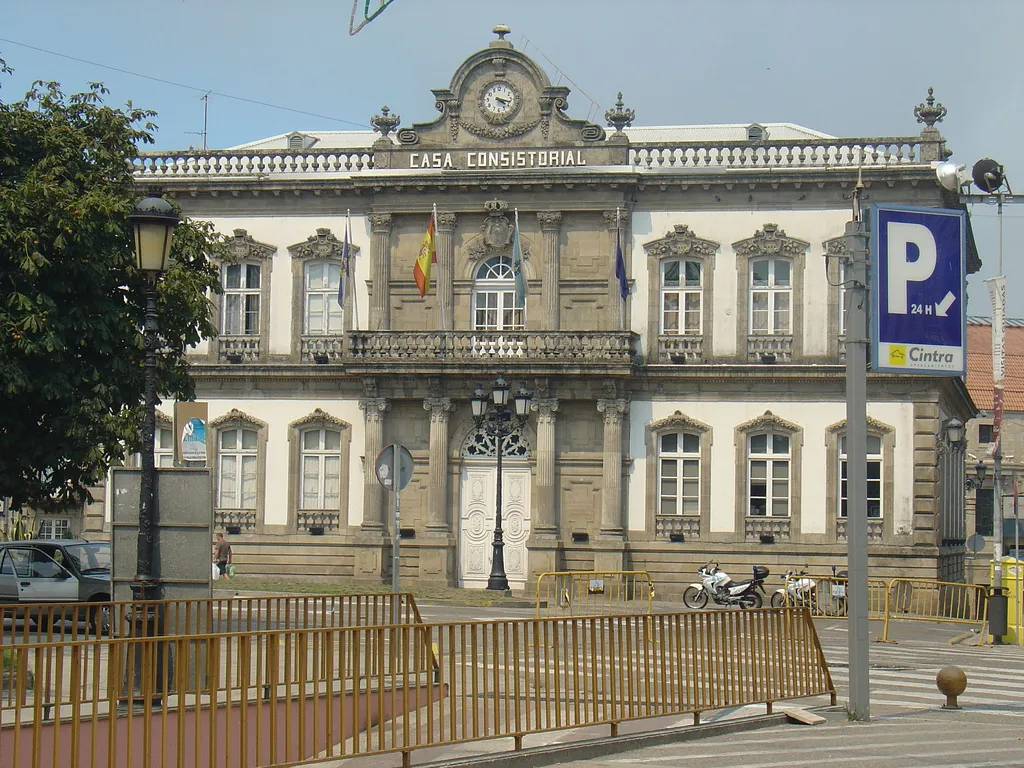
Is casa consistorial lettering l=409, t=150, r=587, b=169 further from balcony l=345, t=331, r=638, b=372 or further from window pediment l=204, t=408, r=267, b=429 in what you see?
window pediment l=204, t=408, r=267, b=429

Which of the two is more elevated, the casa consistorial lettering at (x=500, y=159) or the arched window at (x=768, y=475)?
the casa consistorial lettering at (x=500, y=159)

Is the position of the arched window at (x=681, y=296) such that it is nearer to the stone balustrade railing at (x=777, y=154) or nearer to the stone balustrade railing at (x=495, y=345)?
the stone balustrade railing at (x=495, y=345)

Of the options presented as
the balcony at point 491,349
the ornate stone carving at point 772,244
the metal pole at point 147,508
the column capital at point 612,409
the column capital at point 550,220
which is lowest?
the metal pole at point 147,508

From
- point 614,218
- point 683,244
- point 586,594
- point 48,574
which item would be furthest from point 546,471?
point 48,574

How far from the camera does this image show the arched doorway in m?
37.2

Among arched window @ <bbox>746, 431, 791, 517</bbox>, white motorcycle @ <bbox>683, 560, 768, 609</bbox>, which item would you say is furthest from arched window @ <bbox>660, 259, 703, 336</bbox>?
white motorcycle @ <bbox>683, 560, 768, 609</bbox>

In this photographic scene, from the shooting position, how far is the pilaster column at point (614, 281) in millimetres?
36812

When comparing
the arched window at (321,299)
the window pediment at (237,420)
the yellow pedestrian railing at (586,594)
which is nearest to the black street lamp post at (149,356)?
the yellow pedestrian railing at (586,594)

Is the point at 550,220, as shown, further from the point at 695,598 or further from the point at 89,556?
the point at 89,556

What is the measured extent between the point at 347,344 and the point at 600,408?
6.47 meters

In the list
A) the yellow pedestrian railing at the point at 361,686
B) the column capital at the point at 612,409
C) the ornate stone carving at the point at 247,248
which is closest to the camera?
the yellow pedestrian railing at the point at 361,686

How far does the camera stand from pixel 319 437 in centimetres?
3828

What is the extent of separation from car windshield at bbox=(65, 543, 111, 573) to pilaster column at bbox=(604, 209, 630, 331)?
1499 cm

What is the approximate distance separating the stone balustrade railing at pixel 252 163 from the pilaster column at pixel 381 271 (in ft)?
5.26
